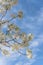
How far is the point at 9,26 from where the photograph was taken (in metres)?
14.4

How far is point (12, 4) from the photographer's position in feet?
47.6

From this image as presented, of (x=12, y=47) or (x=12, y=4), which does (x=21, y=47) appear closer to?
(x=12, y=47)

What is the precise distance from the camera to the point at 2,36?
46.7ft

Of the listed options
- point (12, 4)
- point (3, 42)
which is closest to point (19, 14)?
point (12, 4)

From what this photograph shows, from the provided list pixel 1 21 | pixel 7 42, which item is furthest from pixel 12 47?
pixel 1 21

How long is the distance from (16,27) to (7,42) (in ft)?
2.51

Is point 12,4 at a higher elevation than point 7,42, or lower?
higher

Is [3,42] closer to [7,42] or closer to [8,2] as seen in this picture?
[7,42]

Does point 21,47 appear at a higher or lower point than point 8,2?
lower

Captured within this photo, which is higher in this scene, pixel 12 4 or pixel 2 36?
pixel 12 4

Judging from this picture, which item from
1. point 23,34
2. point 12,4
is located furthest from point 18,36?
point 12,4

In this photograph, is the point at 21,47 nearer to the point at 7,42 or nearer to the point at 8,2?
the point at 7,42

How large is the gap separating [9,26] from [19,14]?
2.30 ft

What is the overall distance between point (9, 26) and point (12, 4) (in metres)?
0.97
